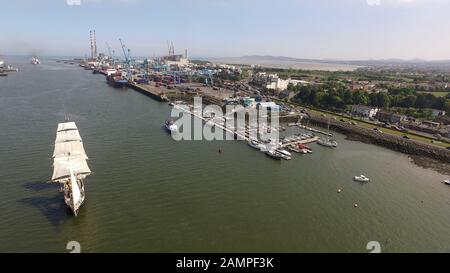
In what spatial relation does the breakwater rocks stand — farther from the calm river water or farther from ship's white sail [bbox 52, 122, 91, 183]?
ship's white sail [bbox 52, 122, 91, 183]

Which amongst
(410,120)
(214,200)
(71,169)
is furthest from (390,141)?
(71,169)

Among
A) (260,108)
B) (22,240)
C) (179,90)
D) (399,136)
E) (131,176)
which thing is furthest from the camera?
(179,90)

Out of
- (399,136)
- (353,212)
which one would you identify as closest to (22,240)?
(353,212)

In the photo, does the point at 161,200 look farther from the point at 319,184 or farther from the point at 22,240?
the point at 319,184

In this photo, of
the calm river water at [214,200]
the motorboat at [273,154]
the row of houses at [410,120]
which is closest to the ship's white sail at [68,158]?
the calm river water at [214,200]

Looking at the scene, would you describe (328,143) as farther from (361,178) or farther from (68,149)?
(68,149)

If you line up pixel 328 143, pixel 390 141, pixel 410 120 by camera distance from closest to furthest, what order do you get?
pixel 328 143 → pixel 390 141 → pixel 410 120
